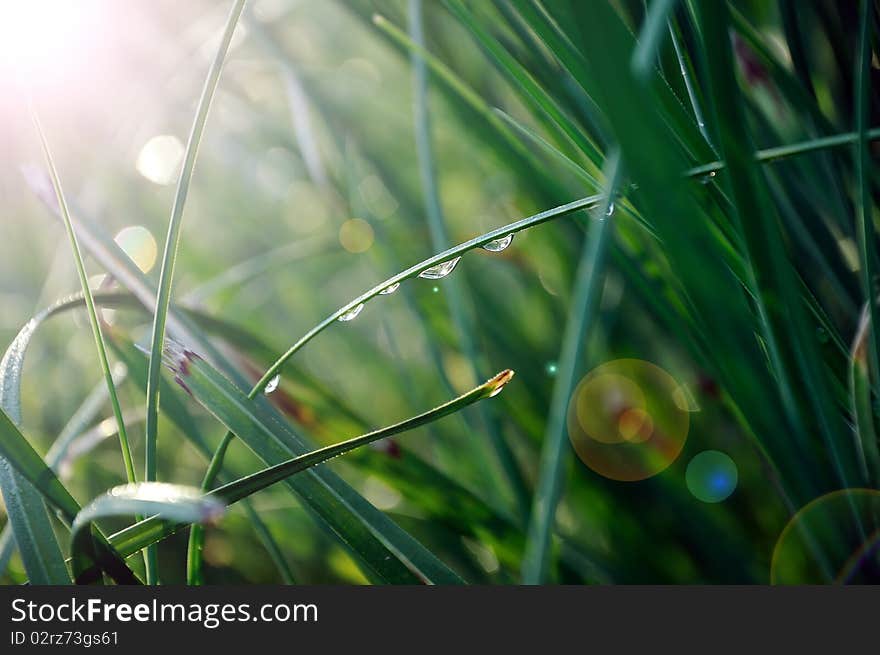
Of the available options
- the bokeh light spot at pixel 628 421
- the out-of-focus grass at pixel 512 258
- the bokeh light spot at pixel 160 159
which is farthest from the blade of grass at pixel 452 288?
the bokeh light spot at pixel 160 159

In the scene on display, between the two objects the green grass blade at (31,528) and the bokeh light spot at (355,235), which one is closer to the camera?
the green grass blade at (31,528)

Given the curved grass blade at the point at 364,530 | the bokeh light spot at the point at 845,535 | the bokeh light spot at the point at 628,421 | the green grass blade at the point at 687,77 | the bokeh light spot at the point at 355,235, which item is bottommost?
the bokeh light spot at the point at 845,535

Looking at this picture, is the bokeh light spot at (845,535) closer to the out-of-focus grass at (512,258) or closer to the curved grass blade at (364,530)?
the out-of-focus grass at (512,258)

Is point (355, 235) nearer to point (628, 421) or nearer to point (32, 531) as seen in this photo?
point (628, 421)

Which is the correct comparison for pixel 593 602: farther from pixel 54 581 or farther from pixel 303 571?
pixel 303 571

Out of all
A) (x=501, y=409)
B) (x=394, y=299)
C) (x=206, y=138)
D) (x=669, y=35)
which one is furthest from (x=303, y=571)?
(x=206, y=138)

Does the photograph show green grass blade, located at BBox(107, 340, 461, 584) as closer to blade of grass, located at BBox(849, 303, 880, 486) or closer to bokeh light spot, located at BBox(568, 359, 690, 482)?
blade of grass, located at BBox(849, 303, 880, 486)

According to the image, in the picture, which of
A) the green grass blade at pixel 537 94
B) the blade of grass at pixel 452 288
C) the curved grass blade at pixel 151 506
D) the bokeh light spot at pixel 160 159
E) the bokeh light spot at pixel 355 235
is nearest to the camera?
the curved grass blade at pixel 151 506

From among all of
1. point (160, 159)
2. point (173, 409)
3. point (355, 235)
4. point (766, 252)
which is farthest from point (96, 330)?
point (160, 159)
